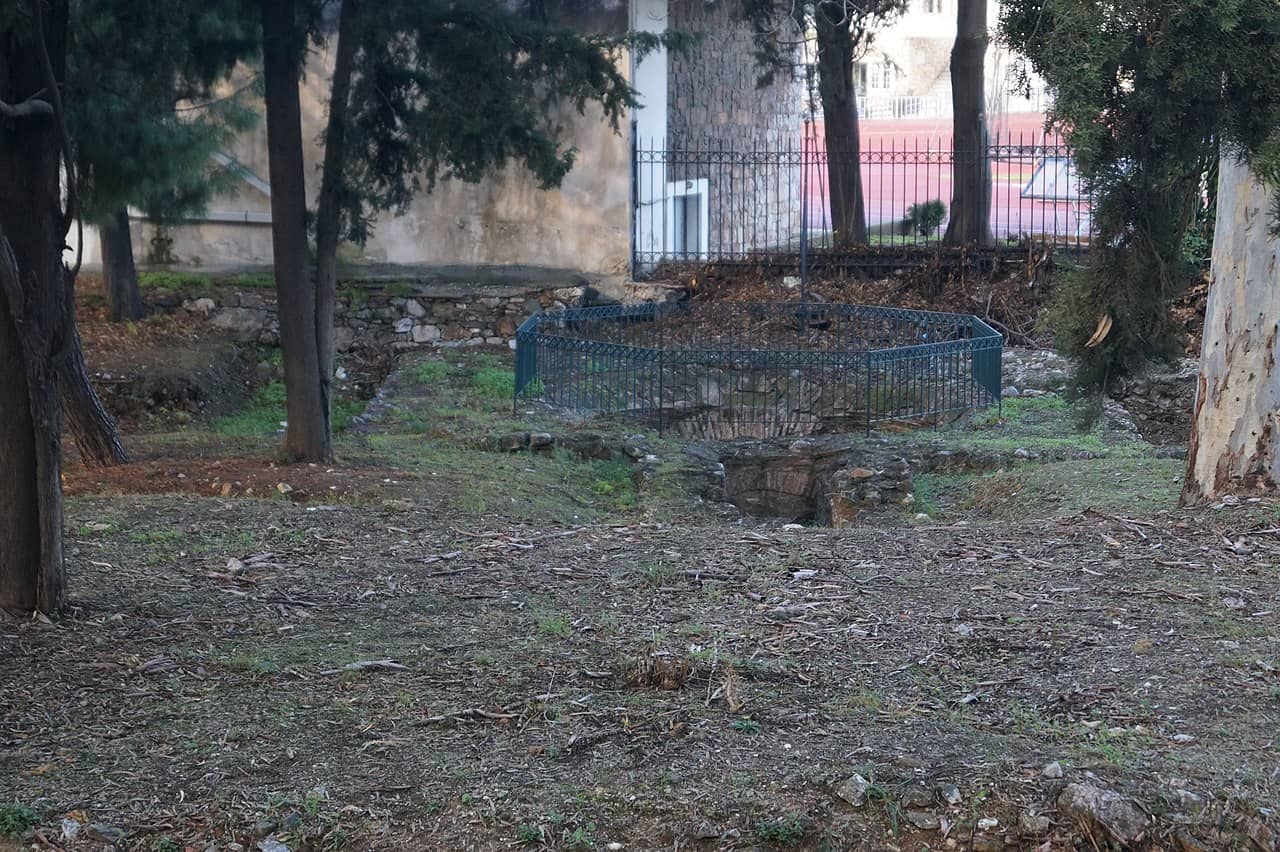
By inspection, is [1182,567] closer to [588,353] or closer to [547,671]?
[547,671]

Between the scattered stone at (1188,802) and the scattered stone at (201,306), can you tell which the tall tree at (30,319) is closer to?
the scattered stone at (1188,802)

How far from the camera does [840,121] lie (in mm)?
18953

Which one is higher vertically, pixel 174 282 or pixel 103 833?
pixel 174 282

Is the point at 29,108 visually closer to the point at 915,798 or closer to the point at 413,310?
the point at 915,798

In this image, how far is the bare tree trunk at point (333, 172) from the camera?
29.4 ft

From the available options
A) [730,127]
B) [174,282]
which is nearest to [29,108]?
[174,282]

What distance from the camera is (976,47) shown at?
17.6 meters

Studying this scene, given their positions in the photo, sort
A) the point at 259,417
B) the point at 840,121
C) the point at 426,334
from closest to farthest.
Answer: the point at 259,417
the point at 426,334
the point at 840,121

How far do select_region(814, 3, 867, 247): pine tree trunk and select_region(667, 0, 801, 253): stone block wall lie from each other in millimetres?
683

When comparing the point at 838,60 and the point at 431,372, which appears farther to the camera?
the point at 838,60

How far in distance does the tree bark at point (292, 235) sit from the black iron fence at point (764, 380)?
3691mm

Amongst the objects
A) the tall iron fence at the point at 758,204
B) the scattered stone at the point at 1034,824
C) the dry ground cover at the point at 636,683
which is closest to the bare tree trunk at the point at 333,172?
the dry ground cover at the point at 636,683

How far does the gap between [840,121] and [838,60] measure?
93 cm

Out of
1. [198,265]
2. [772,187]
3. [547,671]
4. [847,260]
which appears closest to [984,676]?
[547,671]
